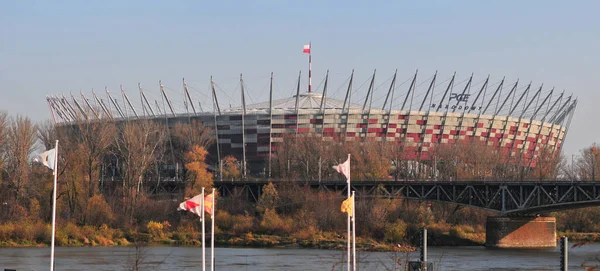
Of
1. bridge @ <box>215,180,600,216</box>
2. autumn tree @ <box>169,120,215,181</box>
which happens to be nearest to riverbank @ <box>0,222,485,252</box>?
bridge @ <box>215,180,600,216</box>

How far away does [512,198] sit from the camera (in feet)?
261

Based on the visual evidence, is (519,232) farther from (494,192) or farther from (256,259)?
(256,259)

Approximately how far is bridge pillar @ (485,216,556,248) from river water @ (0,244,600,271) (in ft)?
10.0

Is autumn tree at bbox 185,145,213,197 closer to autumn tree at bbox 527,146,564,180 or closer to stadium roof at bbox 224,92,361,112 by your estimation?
autumn tree at bbox 527,146,564,180

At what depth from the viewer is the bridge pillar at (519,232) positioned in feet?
268

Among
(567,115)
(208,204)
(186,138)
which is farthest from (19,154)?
(567,115)

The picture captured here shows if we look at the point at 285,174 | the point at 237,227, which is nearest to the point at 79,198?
the point at 237,227

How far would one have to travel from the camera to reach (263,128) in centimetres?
13488

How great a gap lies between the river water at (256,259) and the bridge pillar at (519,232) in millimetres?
3062

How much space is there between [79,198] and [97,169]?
20.1ft

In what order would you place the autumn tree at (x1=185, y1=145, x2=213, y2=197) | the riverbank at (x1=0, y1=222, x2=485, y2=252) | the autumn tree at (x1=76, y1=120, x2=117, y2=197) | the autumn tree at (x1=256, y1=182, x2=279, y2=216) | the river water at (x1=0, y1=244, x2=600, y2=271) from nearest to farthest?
the river water at (x1=0, y1=244, x2=600, y2=271), the riverbank at (x1=0, y1=222, x2=485, y2=252), the autumn tree at (x1=76, y1=120, x2=117, y2=197), the autumn tree at (x1=256, y1=182, x2=279, y2=216), the autumn tree at (x1=185, y1=145, x2=213, y2=197)

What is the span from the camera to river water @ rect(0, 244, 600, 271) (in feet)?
181

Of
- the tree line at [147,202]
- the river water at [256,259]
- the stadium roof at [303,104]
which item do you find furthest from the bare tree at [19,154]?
the stadium roof at [303,104]

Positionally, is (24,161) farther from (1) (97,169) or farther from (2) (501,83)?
(2) (501,83)
